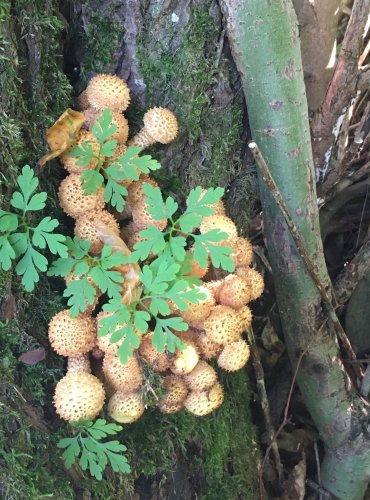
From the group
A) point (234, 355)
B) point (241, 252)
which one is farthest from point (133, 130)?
point (234, 355)

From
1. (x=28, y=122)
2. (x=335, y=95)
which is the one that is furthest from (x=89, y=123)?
(x=335, y=95)

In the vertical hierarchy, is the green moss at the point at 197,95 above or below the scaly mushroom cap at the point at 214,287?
above

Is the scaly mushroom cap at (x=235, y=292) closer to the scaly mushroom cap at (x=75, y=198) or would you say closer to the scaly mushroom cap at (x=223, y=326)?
the scaly mushroom cap at (x=223, y=326)

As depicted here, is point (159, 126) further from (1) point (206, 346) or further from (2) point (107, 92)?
(1) point (206, 346)

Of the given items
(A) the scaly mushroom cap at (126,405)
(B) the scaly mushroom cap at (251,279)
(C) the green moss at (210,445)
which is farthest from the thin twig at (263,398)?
(A) the scaly mushroom cap at (126,405)

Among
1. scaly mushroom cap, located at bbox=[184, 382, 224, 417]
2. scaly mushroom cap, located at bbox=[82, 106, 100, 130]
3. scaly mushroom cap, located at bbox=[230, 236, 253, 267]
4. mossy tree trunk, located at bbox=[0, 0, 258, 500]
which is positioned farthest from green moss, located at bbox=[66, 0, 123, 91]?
scaly mushroom cap, located at bbox=[184, 382, 224, 417]

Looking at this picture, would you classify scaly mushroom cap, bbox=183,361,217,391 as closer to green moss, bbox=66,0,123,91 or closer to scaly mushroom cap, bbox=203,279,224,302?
scaly mushroom cap, bbox=203,279,224,302

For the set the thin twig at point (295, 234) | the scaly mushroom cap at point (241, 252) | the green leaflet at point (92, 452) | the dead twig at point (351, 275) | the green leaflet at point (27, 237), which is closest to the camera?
the green leaflet at point (27, 237)

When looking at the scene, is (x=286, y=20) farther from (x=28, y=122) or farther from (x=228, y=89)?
(x=28, y=122)
